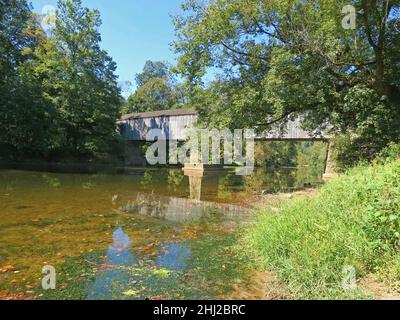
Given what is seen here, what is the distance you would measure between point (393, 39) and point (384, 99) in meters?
2.42

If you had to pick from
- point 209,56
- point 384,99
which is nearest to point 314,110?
point 384,99

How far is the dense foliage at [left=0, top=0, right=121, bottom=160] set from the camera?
30.9m

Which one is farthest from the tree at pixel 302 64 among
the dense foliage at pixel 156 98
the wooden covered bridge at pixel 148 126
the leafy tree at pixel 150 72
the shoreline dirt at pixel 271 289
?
the leafy tree at pixel 150 72

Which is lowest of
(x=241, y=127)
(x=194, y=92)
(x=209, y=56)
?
(x=241, y=127)

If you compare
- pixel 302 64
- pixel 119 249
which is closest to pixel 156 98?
pixel 302 64

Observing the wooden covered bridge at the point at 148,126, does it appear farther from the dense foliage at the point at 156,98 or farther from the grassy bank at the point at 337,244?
the grassy bank at the point at 337,244

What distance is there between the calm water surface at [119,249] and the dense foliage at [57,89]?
69.6 ft

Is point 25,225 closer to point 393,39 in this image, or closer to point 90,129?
point 393,39

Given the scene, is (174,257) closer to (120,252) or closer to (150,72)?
(120,252)

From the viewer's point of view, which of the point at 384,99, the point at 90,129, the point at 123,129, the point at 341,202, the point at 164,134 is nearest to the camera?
the point at 341,202

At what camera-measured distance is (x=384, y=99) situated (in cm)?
1333

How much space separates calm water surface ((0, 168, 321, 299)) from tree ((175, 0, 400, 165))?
18.7ft

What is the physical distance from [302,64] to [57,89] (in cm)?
2564

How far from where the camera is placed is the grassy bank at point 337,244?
4.10 m
